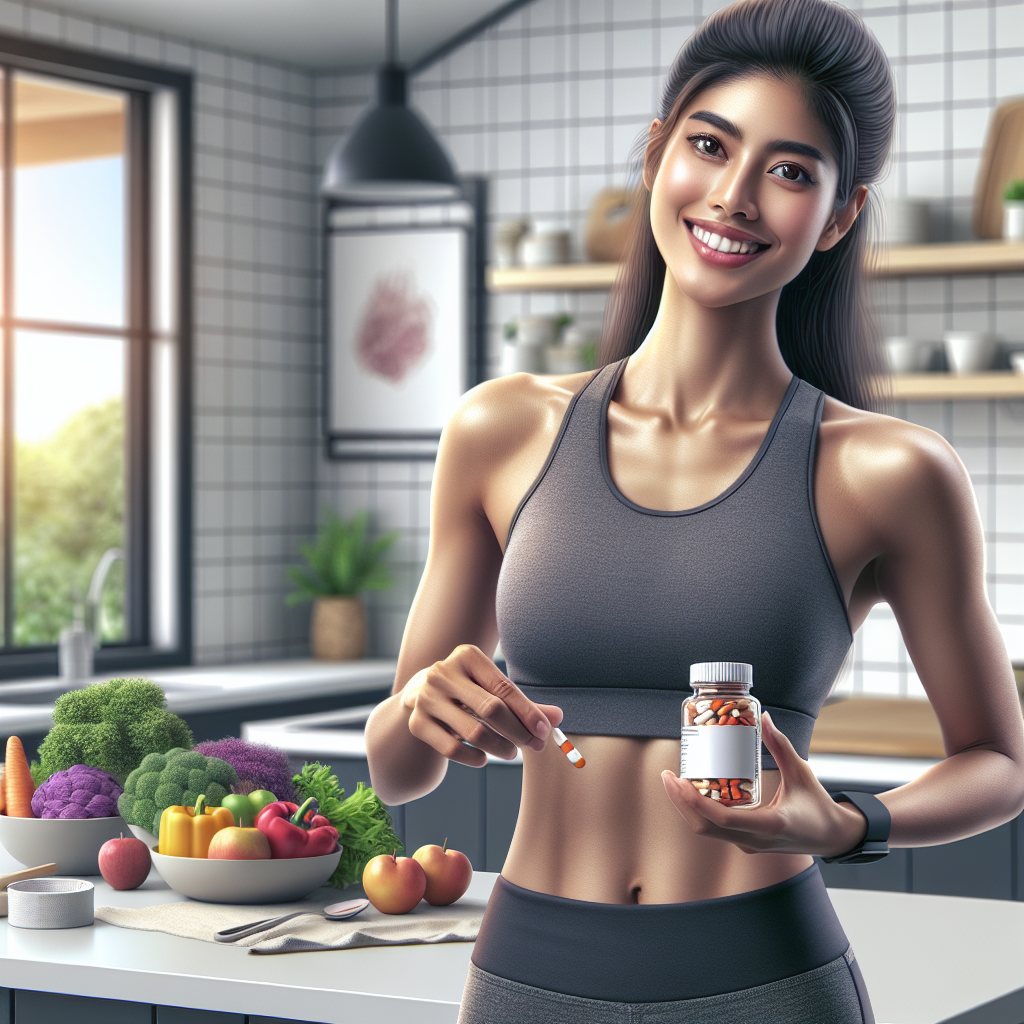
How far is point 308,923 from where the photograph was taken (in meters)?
1.83

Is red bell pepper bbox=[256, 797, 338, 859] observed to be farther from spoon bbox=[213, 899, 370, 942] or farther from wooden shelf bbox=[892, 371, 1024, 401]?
wooden shelf bbox=[892, 371, 1024, 401]

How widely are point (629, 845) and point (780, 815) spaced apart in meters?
0.18

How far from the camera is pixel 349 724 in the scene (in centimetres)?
366

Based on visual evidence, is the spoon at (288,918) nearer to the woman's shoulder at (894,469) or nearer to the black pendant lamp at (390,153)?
the woman's shoulder at (894,469)

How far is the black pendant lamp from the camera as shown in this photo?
3.81 meters

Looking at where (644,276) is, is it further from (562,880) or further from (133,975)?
(133,975)

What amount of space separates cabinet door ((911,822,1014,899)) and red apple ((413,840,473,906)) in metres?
1.38

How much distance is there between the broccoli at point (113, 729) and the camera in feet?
7.15

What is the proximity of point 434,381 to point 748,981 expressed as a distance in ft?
14.0

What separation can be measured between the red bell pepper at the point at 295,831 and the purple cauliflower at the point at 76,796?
26 centimetres

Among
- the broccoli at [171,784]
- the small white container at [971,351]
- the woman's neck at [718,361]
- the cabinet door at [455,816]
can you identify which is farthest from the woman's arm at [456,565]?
the small white container at [971,351]

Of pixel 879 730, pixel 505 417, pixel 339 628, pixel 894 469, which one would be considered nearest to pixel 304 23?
pixel 339 628

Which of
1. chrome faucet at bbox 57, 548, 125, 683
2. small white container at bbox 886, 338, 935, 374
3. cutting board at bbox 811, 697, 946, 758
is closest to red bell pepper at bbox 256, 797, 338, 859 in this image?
cutting board at bbox 811, 697, 946, 758

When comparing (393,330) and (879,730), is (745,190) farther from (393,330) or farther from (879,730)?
(393,330)
